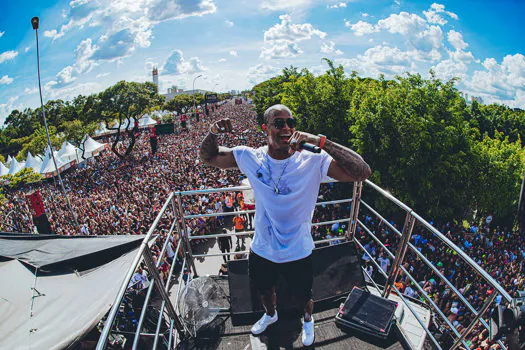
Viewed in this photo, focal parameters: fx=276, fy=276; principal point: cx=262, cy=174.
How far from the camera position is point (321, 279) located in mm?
3354

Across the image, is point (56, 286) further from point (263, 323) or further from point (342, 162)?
point (342, 162)

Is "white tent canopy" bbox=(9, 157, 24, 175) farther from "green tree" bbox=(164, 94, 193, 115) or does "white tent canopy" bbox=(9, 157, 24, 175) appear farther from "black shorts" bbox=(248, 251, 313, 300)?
"green tree" bbox=(164, 94, 193, 115)

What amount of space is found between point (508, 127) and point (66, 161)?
55024 mm

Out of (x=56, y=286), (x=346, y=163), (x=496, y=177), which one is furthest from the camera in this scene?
(x=496, y=177)

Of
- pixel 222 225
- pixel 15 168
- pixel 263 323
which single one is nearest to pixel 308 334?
pixel 263 323

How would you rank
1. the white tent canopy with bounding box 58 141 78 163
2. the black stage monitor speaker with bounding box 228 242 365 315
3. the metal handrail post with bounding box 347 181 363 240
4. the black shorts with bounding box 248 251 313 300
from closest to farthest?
the black shorts with bounding box 248 251 313 300, the black stage monitor speaker with bounding box 228 242 365 315, the metal handrail post with bounding box 347 181 363 240, the white tent canopy with bounding box 58 141 78 163

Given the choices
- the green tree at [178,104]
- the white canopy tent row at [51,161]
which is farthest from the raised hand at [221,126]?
the green tree at [178,104]

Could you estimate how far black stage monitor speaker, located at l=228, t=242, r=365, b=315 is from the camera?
9.98ft

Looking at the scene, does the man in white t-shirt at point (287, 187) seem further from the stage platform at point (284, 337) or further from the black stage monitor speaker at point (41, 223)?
the black stage monitor speaker at point (41, 223)

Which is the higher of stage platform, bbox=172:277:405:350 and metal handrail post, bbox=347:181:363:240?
metal handrail post, bbox=347:181:363:240

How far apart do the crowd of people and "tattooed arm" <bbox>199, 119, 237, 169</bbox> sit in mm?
2017

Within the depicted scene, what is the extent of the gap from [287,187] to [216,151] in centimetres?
79

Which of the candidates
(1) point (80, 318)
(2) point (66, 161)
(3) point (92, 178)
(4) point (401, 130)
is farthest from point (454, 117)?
(2) point (66, 161)

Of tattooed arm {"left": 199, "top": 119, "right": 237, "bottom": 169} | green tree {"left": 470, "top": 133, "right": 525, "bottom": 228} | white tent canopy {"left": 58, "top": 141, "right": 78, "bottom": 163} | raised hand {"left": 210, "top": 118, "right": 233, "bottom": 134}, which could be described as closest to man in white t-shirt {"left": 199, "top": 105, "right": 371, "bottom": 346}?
tattooed arm {"left": 199, "top": 119, "right": 237, "bottom": 169}
